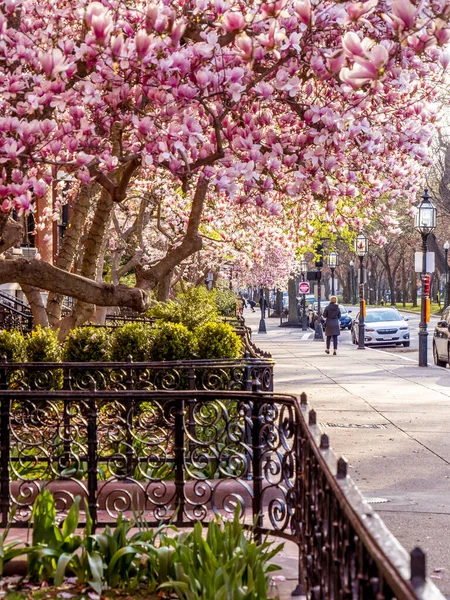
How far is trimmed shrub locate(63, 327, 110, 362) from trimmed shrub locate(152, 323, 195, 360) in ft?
2.24

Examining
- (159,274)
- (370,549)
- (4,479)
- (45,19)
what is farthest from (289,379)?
(370,549)

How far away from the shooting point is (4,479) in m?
6.90

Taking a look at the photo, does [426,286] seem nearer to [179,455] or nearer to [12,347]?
[12,347]

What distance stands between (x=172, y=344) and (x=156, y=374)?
213cm

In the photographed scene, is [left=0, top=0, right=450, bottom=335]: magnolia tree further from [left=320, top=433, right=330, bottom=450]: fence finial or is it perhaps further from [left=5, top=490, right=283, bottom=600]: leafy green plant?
[left=5, top=490, right=283, bottom=600]: leafy green plant

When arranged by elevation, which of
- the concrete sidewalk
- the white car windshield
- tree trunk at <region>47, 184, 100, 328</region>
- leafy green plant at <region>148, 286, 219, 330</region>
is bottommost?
the concrete sidewalk

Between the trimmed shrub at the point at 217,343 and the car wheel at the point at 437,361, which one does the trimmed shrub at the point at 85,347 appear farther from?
the car wheel at the point at 437,361

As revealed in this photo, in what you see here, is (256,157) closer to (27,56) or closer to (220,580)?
(27,56)

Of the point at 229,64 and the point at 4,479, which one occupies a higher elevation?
the point at 229,64

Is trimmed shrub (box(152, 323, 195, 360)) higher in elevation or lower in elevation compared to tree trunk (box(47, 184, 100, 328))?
lower

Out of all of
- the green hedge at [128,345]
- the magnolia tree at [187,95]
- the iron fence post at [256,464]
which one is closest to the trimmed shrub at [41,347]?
the green hedge at [128,345]

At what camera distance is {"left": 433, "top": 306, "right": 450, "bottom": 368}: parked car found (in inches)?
1048

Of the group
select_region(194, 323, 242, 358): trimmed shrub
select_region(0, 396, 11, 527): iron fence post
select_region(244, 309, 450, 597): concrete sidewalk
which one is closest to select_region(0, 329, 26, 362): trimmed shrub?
select_region(194, 323, 242, 358): trimmed shrub

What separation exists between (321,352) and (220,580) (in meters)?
29.8
